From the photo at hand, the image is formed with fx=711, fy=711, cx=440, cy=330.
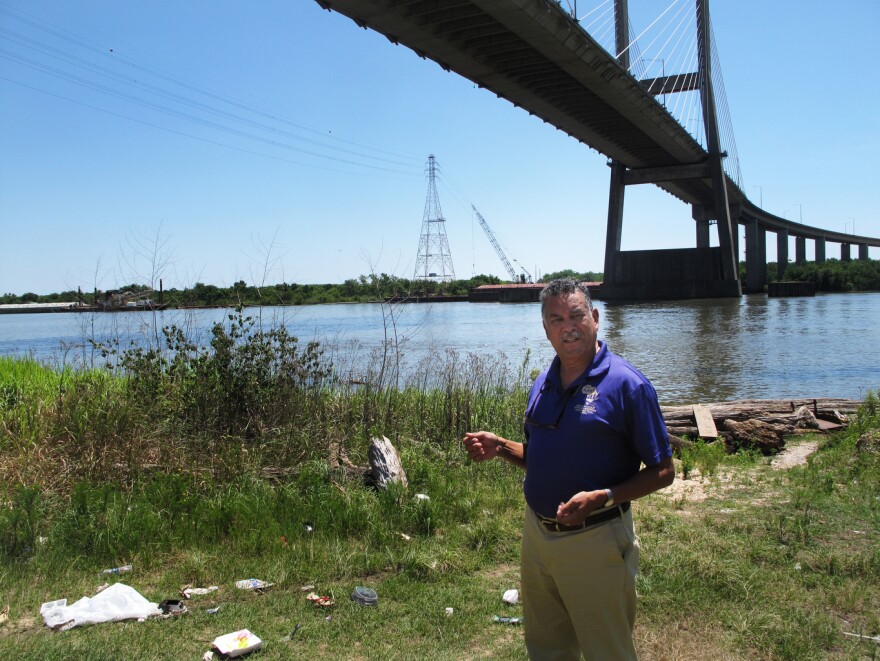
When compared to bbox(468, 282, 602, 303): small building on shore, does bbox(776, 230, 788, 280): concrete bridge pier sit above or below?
above

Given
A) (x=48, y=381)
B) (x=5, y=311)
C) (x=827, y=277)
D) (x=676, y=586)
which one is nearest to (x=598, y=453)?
(x=676, y=586)

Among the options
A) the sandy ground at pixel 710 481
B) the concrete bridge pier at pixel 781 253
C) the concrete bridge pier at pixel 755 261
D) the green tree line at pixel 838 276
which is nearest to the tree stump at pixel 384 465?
the sandy ground at pixel 710 481

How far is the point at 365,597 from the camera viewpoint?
164 inches

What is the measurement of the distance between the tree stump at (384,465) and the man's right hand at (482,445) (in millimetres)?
2917

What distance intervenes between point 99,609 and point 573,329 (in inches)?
123

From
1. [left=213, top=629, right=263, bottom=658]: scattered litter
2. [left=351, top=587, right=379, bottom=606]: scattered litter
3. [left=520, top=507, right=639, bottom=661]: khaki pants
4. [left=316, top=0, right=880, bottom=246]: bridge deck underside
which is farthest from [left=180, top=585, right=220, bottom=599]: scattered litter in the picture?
[left=316, top=0, right=880, bottom=246]: bridge deck underside

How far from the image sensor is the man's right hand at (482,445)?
302cm

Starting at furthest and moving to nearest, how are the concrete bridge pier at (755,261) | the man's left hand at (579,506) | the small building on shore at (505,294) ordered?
the small building on shore at (505,294) < the concrete bridge pier at (755,261) < the man's left hand at (579,506)

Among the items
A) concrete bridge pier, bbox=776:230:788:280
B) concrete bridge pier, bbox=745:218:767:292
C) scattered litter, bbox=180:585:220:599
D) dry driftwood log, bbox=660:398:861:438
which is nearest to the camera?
scattered litter, bbox=180:585:220:599

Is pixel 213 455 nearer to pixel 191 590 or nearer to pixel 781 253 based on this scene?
pixel 191 590

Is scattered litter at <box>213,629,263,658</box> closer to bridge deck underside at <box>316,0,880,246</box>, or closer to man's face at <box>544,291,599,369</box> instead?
man's face at <box>544,291,599,369</box>

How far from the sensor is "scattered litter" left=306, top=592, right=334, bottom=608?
4102 mm

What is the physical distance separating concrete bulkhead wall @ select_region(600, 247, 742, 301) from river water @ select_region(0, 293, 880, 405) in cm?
1164

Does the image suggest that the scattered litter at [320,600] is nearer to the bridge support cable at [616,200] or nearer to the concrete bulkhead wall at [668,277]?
the bridge support cable at [616,200]
